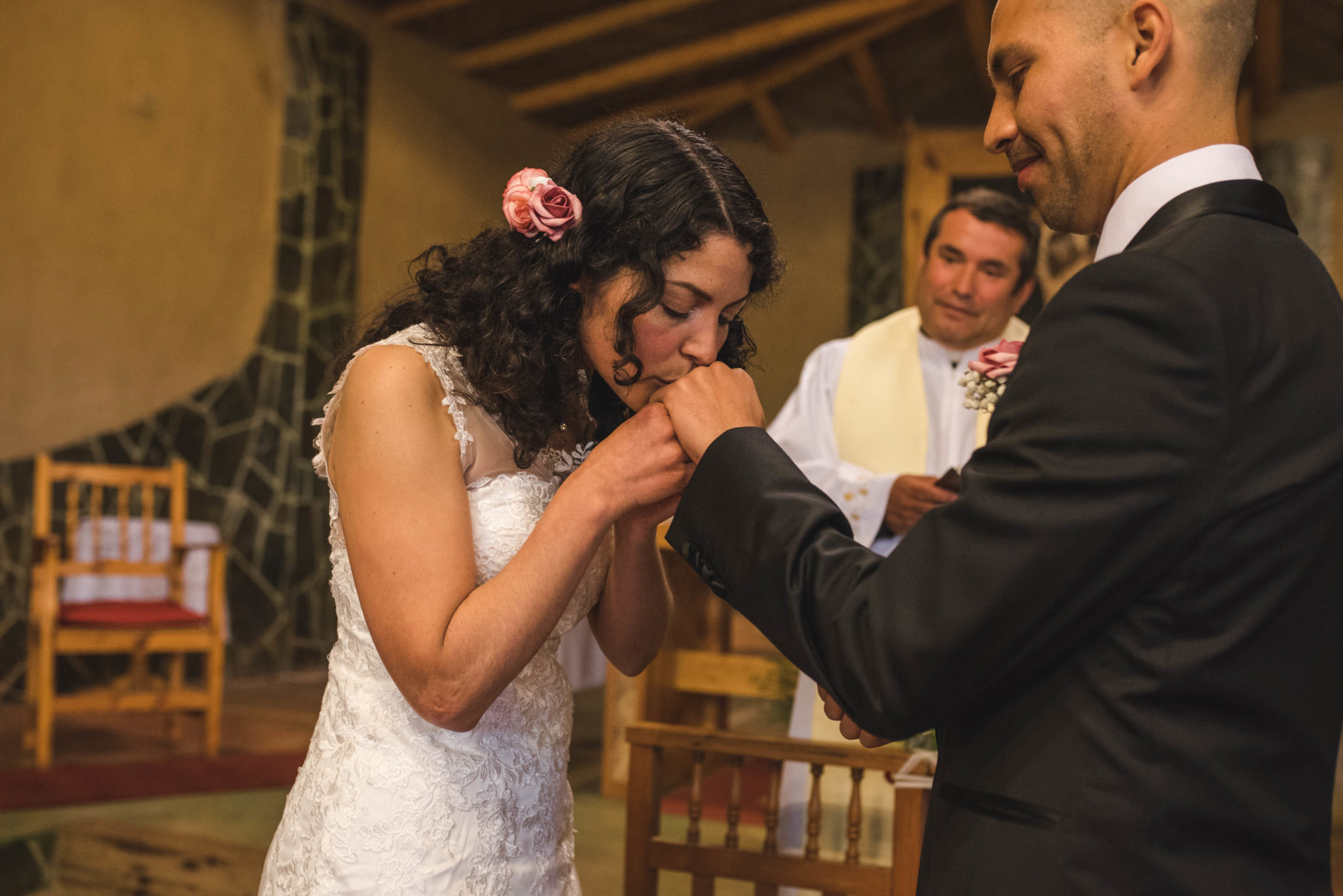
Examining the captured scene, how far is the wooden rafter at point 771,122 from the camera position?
9.90 m

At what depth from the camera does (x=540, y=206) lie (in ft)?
5.10

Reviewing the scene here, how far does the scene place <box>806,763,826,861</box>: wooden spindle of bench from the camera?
2064 millimetres

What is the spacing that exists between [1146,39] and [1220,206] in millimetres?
162

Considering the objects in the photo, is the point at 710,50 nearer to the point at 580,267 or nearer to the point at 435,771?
the point at 580,267

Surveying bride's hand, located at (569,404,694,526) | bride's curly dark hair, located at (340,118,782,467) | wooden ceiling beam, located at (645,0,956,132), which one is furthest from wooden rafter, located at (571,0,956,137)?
bride's hand, located at (569,404,694,526)

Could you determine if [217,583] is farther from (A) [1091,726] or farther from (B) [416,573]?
(A) [1091,726]

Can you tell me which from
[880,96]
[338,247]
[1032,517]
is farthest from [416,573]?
[880,96]

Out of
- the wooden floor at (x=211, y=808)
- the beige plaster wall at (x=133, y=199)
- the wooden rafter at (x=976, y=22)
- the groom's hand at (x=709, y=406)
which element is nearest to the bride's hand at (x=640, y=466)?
the groom's hand at (x=709, y=406)

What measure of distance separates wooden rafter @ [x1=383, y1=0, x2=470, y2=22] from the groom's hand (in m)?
7.64

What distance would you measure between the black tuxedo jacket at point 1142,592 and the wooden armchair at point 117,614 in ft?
15.9

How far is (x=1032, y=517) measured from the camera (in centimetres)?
88

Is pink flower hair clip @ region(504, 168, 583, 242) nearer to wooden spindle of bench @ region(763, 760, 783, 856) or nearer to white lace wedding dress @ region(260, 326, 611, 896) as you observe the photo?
white lace wedding dress @ region(260, 326, 611, 896)

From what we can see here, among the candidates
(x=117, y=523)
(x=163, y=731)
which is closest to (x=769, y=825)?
(x=117, y=523)

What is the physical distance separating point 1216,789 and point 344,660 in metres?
1.09
